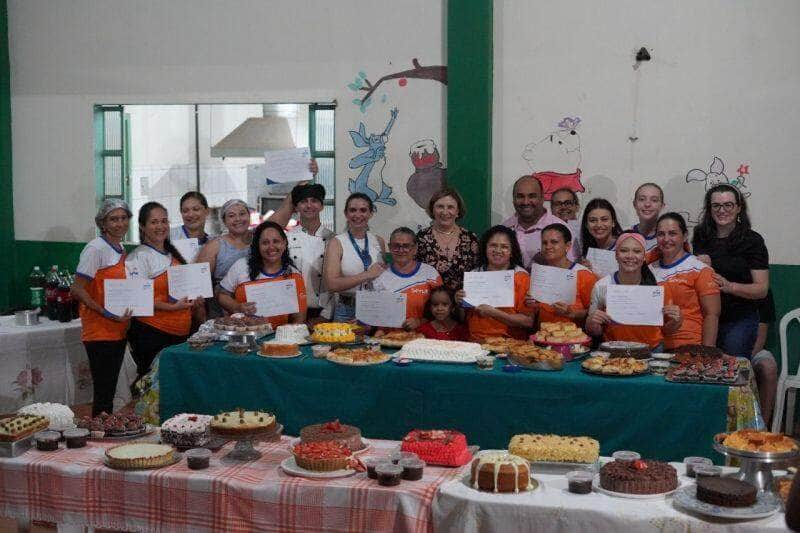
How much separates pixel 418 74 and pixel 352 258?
2005mm

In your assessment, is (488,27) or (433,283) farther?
(488,27)

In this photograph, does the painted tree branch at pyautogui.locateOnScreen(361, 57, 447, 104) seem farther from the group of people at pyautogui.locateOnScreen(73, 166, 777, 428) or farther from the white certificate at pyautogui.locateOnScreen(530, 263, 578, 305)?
the white certificate at pyautogui.locateOnScreen(530, 263, 578, 305)

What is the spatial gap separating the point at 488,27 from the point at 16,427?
4.62 meters

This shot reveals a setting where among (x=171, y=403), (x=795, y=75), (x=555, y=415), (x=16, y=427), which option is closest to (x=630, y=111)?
(x=795, y=75)

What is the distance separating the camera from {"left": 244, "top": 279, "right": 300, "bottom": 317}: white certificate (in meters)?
5.63

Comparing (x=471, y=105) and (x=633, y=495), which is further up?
(x=471, y=105)

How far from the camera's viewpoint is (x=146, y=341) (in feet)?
Answer: 19.0

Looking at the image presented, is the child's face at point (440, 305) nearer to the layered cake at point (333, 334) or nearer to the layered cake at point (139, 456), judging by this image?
the layered cake at point (333, 334)

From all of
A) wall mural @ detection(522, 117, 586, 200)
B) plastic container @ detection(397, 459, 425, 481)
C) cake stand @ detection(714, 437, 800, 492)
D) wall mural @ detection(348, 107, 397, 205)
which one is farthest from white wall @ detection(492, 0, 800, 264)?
plastic container @ detection(397, 459, 425, 481)

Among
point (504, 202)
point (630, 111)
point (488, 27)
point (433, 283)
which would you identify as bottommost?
point (433, 283)

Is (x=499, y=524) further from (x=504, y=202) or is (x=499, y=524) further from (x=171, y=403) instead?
(x=504, y=202)

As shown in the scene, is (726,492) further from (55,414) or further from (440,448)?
(55,414)

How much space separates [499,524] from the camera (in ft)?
10.9

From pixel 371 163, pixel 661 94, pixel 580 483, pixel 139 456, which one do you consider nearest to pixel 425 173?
pixel 371 163
